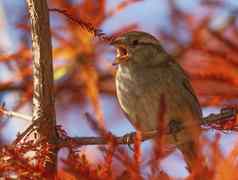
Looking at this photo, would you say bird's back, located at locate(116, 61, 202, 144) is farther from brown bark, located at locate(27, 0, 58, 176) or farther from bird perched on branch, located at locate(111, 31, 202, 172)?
brown bark, located at locate(27, 0, 58, 176)

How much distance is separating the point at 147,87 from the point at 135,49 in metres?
0.40

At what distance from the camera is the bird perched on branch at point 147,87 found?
490 centimetres

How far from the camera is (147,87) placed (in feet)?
16.2

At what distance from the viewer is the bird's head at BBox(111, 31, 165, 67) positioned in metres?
4.96

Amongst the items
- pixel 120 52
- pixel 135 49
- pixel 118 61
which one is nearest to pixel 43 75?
pixel 118 61

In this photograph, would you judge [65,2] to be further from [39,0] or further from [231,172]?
[231,172]

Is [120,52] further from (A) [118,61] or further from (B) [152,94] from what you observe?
(B) [152,94]

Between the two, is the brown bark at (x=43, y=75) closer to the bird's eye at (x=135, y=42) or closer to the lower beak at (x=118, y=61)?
the lower beak at (x=118, y=61)

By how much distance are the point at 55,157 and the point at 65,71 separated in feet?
8.63

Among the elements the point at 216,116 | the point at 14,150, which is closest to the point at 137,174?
the point at 14,150

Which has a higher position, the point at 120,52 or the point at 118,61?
the point at 120,52

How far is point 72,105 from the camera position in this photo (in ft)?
24.5

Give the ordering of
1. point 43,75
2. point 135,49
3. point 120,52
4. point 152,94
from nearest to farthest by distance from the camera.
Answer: point 43,75, point 152,94, point 120,52, point 135,49

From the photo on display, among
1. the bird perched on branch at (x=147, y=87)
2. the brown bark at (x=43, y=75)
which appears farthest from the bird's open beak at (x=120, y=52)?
the brown bark at (x=43, y=75)
